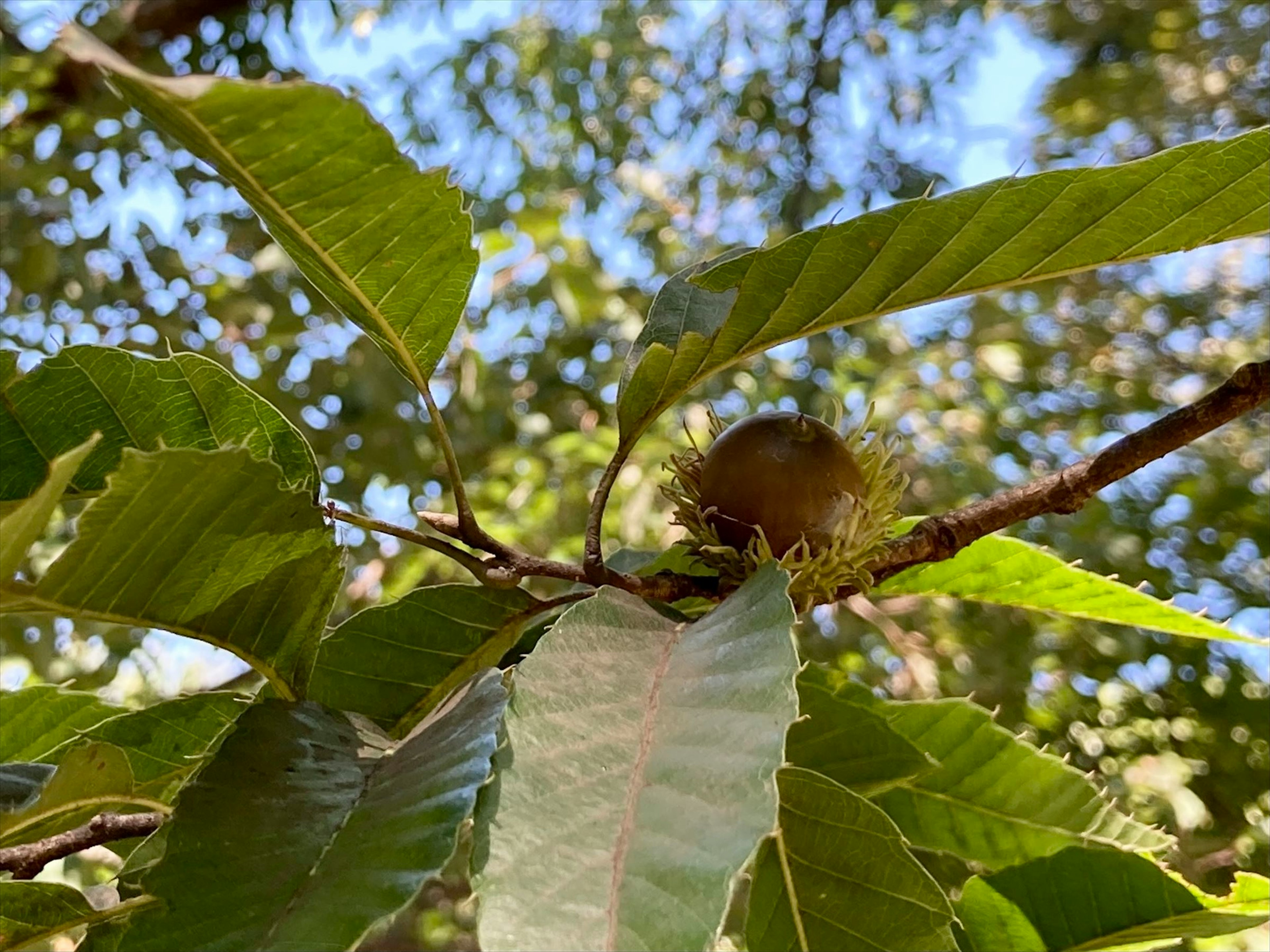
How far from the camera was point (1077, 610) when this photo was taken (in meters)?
0.77

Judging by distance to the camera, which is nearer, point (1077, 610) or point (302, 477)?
point (302, 477)

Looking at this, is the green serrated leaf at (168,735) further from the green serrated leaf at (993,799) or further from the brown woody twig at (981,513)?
the green serrated leaf at (993,799)

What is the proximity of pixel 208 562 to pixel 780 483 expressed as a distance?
353 millimetres

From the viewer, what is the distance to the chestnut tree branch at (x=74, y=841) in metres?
0.53

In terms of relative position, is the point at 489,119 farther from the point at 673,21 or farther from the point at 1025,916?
the point at 1025,916

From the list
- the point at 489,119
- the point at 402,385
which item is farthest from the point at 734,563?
the point at 489,119

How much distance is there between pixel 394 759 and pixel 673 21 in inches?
156

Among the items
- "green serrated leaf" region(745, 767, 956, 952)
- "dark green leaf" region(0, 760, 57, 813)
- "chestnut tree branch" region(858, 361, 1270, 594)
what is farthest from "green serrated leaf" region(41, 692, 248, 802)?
"chestnut tree branch" region(858, 361, 1270, 594)

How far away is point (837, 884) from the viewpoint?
60 centimetres

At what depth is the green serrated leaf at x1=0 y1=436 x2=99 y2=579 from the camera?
1.17 ft

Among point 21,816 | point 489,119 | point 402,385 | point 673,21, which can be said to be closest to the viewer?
point 21,816

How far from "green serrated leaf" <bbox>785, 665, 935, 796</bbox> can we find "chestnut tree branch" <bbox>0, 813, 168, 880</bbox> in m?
0.40

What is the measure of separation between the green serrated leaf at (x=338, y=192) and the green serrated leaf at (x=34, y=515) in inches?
5.6

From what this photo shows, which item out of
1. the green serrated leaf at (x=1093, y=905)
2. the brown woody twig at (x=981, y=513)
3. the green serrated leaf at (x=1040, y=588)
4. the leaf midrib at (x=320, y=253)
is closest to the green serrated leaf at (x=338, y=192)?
the leaf midrib at (x=320, y=253)
